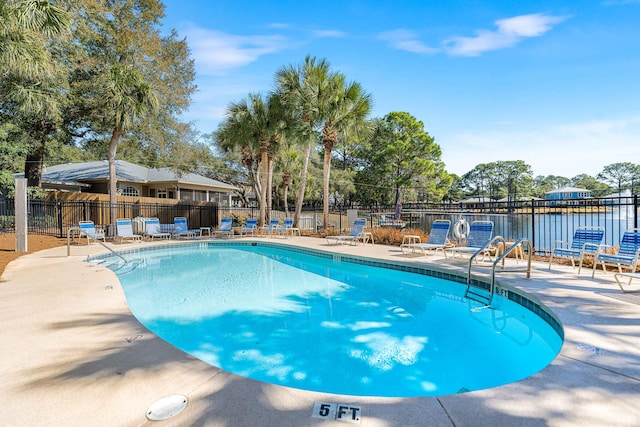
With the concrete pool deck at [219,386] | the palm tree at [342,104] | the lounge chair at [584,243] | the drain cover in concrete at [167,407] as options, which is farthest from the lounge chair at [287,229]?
the drain cover in concrete at [167,407]

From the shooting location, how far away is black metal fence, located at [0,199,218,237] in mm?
14484

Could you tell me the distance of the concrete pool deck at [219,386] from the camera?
212cm

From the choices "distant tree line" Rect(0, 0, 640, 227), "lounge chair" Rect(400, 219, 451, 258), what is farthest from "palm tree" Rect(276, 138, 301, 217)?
"lounge chair" Rect(400, 219, 451, 258)

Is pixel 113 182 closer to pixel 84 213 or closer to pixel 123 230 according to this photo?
pixel 84 213

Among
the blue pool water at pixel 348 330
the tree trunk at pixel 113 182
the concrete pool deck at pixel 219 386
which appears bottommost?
the blue pool water at pixel 348 330

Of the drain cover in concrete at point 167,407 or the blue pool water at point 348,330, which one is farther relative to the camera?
the blue pool water at point 348,330

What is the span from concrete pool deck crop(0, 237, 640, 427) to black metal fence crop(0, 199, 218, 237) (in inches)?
431

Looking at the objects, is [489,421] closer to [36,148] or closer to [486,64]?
[486,64]

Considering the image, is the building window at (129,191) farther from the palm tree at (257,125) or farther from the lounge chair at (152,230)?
the lounge chair at (152,230)

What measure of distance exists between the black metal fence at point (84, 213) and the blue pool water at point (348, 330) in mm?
9166

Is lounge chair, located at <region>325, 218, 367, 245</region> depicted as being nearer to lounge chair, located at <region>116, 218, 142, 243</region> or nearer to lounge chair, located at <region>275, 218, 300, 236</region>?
lounge chair, located at <region>275, 218, 300, 236</region>

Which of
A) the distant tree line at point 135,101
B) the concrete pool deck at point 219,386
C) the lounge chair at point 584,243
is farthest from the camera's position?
the distant tree line at point 135,101

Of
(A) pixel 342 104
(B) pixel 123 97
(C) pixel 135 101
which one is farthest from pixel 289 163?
(B) pixel 123 97

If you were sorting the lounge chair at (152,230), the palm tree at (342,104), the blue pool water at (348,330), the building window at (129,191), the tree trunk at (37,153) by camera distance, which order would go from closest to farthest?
the blue pool water at (348,330), the lounge chair at (152,230), the palm tree at (342,104), the tree trunk at (37,153), the building window at (129,191)
